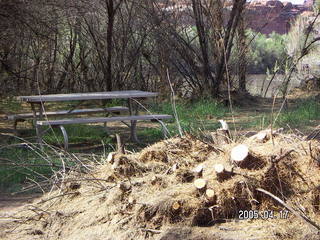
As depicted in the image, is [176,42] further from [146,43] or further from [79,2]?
[79,2]

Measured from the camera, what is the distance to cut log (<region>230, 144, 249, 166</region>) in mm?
4395

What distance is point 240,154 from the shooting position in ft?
14.5

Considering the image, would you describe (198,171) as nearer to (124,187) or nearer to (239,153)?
(239,153)

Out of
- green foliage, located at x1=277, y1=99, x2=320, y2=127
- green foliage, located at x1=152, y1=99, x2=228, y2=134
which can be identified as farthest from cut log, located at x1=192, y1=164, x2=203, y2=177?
green foliage, located at x1=277, y1=99, x2=320, y2=127

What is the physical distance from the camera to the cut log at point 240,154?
173 inches

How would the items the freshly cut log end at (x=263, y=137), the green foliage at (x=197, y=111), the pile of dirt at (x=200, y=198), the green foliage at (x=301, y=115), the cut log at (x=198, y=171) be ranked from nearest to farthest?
the pile of dirt at (x=200, y=198)
the cut log at (x=198, y=171)
the freshly cut log end at (x=263, y=137)
the green foliage at (x=301, y=115)
the green foliage at (x=197, y=111)

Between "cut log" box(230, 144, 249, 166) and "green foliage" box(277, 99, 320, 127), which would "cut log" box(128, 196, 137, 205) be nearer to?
"cut log" box(230, 144, 249, 166)

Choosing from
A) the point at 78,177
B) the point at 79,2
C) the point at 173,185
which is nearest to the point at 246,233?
the point at 173,185

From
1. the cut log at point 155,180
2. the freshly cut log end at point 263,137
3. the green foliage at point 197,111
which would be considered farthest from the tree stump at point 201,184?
the green foliage at point 197,111

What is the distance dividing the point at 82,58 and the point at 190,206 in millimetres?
12175

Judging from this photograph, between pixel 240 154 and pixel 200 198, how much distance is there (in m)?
0.46

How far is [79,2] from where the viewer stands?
11.4m

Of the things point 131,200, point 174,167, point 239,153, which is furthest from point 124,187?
point 239,153
